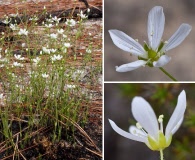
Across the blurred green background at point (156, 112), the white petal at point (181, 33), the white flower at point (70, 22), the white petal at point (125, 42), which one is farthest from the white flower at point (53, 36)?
the white petal at point (181, 33)

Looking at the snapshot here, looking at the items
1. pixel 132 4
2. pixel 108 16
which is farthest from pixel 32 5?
pixel 132 4

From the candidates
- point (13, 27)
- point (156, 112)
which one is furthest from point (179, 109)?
point (13, 27)

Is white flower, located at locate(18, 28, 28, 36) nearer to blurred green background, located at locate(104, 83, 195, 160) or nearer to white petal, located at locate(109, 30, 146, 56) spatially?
blurred green background, located at locate(104, 83, 195, 160)

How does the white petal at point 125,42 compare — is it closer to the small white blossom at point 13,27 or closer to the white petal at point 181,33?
the white petal at point 181,33

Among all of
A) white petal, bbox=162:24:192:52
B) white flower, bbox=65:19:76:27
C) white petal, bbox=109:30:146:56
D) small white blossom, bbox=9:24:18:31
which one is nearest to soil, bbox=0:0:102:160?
white flower, bbox=65:19:76:27

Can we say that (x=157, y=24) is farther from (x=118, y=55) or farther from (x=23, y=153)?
(x=118, y=55)

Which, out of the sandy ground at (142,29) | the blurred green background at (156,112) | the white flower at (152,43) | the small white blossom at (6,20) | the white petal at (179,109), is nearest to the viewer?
the white petal at (179,109)

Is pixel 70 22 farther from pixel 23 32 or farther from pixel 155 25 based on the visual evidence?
pixel 155 25
